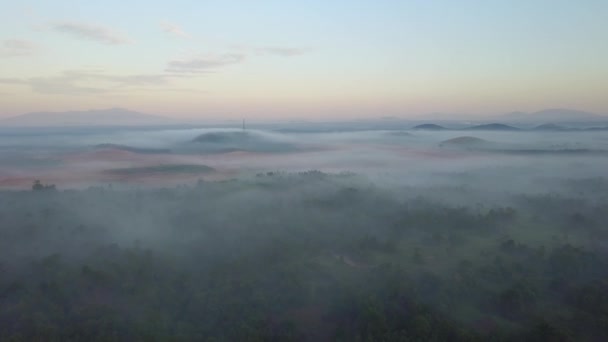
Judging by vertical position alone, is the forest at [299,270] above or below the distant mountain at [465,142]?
below

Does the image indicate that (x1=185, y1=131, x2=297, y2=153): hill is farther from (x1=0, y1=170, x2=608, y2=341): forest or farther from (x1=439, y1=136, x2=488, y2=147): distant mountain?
(x1=0, y1=170, x2=608, y2=341): forest

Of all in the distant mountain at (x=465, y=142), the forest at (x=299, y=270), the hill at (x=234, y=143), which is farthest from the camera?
the distant mountain at (x=465, y=142)

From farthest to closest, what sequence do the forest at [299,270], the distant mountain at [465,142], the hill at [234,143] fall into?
the distant mountain at [465,142], the hill at [234,143], the forest at [299,270]

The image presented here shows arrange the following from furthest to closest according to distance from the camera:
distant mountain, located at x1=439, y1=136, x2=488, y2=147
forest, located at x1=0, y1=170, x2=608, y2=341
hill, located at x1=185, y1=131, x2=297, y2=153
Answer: distant mountain, located at x1=439, y1=136, x2=488, y2=147
hill, located at x1=185, y1=131, x2=297, y2=153
forest, located at x1=0, y1=170, x2=608, y2=341

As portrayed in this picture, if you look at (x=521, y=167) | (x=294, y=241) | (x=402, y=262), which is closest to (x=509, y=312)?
(x=402, y=262)

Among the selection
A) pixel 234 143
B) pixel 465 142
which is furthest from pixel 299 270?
pixel 465 142

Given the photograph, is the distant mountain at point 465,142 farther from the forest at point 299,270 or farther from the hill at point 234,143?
the forest at point 299,270

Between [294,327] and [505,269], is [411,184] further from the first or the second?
[294,327]

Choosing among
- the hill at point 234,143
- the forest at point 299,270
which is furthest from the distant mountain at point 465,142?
the forest at point 299,270

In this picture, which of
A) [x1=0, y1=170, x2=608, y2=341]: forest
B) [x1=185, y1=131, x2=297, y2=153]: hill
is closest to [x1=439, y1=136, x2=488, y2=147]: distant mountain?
[x1=185, y1=131, x2=297, y2=153]: hill
